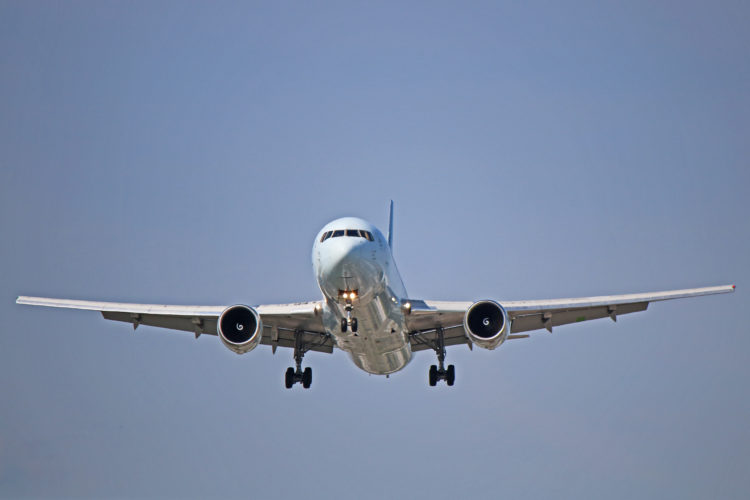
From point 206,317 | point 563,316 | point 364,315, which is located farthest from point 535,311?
point 206,317

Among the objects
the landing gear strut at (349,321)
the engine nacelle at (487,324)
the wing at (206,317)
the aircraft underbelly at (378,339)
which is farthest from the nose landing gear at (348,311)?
the engine nacelle at (487,324)

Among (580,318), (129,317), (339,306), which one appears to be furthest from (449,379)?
(129,317)

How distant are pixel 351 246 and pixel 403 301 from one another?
15.5 ft

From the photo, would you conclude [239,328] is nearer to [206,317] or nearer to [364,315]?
[206,317]

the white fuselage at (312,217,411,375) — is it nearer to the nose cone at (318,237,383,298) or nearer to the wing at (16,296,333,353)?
the nose cone at (318,237,383,298)

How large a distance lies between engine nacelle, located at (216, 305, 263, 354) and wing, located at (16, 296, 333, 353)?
102 centimetres

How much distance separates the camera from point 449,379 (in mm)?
34094

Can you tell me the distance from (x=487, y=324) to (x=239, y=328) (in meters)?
7.49

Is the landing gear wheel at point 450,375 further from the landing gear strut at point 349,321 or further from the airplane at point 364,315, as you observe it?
the landing gear strut at point 349,321

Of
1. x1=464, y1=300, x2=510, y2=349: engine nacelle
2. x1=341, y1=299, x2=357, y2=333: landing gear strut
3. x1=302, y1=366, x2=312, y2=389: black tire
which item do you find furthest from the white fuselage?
x1=302, y1=366, x2=312, y2=389: black tire

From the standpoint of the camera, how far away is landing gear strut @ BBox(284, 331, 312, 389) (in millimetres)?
33281

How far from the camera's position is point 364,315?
91.3ft

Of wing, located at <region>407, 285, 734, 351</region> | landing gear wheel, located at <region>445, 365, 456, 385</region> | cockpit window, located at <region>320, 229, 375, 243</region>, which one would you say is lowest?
landing gear wheel, located at <region>445, 365, 456, 385</region>

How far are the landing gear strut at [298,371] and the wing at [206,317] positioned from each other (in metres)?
0.20
